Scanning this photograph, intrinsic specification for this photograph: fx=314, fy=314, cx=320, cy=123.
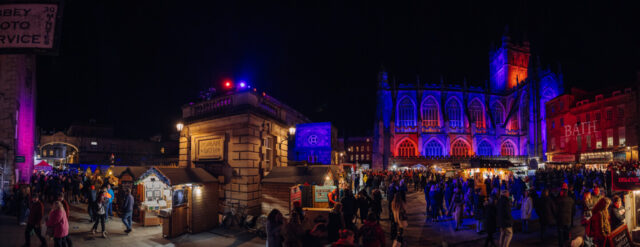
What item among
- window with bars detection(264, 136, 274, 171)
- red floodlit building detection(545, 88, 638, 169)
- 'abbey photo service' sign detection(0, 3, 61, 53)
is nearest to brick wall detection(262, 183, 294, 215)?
window with bars detection(264, 136, 274, 171)

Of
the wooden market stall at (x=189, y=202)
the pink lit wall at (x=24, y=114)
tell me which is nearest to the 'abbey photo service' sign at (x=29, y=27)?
the wooden market stall at (x=189, y=202)

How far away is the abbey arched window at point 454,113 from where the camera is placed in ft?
184

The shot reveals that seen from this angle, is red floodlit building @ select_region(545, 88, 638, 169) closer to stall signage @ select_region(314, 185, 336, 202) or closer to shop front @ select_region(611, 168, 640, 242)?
shop front @ select_region(611, 168, 640, 242)

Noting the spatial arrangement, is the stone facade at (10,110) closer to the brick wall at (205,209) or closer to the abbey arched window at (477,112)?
the brick wall at (205,209)

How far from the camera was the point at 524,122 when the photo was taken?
54.2 meters

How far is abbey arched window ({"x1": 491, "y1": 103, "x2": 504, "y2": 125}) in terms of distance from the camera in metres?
58.2

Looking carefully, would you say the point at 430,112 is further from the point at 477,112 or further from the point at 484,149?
the point at 484,149

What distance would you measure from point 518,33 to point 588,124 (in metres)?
37.0

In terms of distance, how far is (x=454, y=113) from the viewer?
186 feet

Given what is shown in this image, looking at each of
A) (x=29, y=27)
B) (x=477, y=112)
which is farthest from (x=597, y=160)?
(x=29, y=27)

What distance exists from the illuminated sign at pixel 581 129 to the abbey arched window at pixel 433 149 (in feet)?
57.2

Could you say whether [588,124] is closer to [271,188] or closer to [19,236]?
[271,188]

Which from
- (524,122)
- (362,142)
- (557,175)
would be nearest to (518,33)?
Answer: (524,122)

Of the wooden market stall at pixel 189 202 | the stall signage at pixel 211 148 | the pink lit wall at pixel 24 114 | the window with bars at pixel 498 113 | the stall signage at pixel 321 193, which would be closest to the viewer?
the wooden market stall at pixel 189 202
